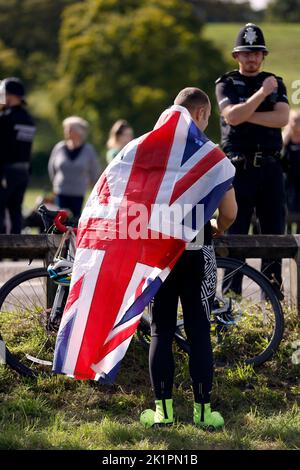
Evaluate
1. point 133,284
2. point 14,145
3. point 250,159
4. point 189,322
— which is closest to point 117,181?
point 133,284

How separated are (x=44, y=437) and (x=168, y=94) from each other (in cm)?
6413

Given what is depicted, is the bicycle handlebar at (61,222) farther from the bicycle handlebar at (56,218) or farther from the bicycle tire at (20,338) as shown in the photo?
the bicycle tire at (20,338)

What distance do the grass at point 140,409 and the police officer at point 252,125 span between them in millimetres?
948

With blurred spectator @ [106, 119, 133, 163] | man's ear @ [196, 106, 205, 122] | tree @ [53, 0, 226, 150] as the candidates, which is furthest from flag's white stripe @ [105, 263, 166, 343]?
tree @ [53, 0, 226, 150]

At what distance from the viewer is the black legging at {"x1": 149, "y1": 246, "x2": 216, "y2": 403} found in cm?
548

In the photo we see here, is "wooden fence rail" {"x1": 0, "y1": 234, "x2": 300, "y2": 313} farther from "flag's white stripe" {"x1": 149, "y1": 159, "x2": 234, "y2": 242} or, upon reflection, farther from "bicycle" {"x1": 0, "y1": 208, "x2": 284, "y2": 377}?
"flag's white stripe" {"x1": 149, "y1": 159, "x2": 234, "y2": 242}

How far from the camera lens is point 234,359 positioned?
660 centimetres

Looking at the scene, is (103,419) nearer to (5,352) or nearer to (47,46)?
(5,352)

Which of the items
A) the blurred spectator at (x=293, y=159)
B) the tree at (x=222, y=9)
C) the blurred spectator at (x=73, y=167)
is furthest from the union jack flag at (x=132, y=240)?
the tree at (x=222, y=9)

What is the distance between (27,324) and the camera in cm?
679

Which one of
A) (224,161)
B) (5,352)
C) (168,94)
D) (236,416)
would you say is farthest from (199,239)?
(168,94)

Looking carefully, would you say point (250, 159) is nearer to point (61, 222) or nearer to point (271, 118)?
point (271, 118)

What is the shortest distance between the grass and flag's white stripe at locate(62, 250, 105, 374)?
422 mm

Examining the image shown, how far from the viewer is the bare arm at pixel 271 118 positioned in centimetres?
712
